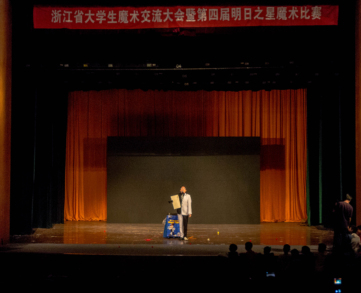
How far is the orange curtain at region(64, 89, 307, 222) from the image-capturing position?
11.9 m

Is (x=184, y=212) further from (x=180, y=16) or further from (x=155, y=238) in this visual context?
(x=180, y=16)

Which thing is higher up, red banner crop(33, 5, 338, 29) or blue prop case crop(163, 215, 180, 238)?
red banner crop(33, 5, 338, 29)

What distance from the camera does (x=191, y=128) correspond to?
39.5 ft

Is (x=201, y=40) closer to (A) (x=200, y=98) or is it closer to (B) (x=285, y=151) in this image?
(A) (x=200, y=98)

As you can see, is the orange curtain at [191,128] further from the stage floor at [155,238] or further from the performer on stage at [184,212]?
A: the performer on stage at [184,212]

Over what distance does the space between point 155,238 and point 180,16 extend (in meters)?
5.01

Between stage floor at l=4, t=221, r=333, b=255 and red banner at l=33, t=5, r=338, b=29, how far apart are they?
15.3ft

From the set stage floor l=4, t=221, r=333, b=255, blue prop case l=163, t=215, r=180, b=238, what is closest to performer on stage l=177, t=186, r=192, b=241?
blue prop case l=163, t=215, r=180, b=238

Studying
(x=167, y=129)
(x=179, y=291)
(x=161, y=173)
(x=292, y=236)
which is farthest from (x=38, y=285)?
(x=167, y=129)

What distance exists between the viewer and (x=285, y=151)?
1192 centimetres

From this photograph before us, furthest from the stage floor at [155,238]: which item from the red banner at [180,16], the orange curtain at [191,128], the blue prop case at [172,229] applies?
the red banner at [180,16]

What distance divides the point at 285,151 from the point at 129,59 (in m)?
5.80

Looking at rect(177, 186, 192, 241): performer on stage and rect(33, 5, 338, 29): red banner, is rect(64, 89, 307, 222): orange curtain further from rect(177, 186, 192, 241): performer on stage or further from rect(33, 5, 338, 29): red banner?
rect(33, 5, 338, 29): red banner

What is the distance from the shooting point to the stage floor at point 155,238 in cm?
742
